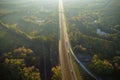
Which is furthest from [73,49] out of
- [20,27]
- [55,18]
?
[55,18]

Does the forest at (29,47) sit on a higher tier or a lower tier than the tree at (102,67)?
higher

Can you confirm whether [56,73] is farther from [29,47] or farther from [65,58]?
[29,47]

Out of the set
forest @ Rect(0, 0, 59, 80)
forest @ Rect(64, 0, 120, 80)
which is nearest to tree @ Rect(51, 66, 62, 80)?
forest @ Rect(0, 0, 59, 80)

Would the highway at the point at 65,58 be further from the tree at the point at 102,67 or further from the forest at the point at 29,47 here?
the tree at the point at 102,67

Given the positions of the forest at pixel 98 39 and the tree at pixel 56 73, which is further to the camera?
the forest at pixel 98 39

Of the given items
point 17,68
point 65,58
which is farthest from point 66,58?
point 17,68

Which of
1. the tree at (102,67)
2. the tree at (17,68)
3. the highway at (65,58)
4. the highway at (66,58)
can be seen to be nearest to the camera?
the tree at (17,68)

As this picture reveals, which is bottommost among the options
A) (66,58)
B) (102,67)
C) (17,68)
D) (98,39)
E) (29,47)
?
(102,67)

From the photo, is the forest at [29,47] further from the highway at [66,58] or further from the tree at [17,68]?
the highway at [66,58]

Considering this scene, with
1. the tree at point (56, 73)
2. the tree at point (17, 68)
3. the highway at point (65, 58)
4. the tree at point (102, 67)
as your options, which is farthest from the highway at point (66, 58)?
the tree at point (17, 68)

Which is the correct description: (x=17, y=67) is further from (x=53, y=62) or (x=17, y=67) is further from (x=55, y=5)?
(x=55, y=5)

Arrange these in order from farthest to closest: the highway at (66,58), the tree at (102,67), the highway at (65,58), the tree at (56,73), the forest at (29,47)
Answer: the tree at (102,67)
the forest at (29,47)
the highway at (66,58)
the highway at (65,58)
the tree at (56,73)
